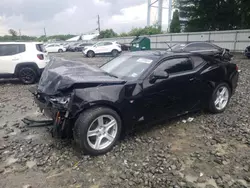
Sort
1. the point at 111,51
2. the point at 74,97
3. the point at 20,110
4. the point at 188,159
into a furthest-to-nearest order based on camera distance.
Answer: the point at 111,51 → the point at 20,110 → the point at 188,159 → the point at 74,97

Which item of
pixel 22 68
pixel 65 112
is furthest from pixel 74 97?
pixel 22 68

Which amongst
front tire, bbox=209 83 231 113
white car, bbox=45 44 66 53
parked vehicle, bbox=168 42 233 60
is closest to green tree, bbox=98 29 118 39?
white car, bbox=45 44 66 53

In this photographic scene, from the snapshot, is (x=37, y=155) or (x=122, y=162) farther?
(x=37, y=155)

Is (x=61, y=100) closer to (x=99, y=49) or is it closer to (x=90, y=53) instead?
(x=90, y=53)

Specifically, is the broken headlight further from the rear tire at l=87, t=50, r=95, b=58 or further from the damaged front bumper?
the rear tire at l=87, t=50, r=95, b=58

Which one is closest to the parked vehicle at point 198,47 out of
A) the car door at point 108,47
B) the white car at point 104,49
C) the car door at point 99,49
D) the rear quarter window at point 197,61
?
the rear quarter window at point 197,61

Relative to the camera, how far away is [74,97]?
2850 millimetres

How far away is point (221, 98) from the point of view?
4.70m

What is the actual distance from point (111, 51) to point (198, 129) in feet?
57.7

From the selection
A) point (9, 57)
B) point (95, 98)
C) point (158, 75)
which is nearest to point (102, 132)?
point (95, 98)

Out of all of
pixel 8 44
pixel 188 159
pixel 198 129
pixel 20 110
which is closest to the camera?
pixel 188 159

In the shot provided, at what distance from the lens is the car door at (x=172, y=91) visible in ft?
11.5

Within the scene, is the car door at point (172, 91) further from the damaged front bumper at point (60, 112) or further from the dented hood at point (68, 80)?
the damaged front bumper at point (60, 112)

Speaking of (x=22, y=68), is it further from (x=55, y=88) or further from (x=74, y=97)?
(x=74, y=97)
